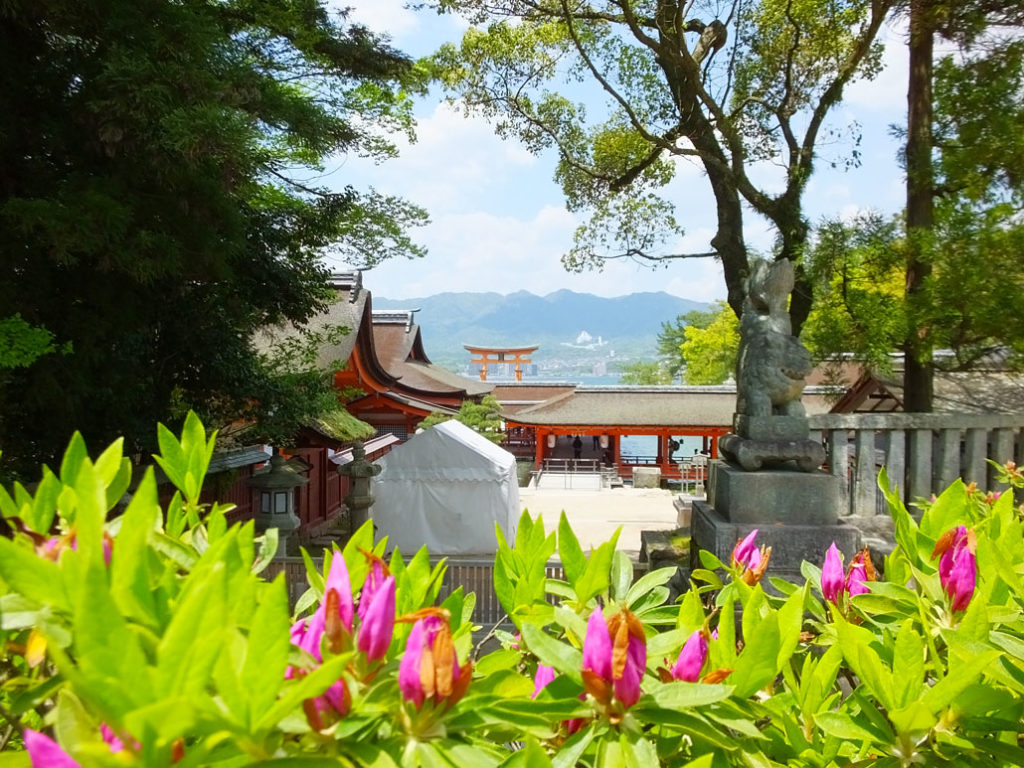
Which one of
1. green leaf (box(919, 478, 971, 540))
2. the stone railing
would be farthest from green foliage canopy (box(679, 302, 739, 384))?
green leaf (box(919, 478, 971, 540))

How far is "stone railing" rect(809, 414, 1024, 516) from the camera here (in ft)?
15.4

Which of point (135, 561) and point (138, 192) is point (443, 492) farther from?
point (135, 561)

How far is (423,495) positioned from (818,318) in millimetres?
7048

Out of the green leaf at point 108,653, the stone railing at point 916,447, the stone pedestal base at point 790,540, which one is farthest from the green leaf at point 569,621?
the stone railing at point 916,447

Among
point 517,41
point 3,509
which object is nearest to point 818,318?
point 517,41

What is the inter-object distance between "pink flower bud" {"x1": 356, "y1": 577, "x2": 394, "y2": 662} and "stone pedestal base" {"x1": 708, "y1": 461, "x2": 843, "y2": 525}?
3691 millimetres

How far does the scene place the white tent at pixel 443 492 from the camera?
11.1 m

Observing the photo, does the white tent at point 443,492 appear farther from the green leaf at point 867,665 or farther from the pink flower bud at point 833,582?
the green leaf at point 867,665

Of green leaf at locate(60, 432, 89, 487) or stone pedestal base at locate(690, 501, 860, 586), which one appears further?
stone pedestal base at locate(690, 501, 860, 586)

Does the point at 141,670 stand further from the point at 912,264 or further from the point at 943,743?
the point at 912,264

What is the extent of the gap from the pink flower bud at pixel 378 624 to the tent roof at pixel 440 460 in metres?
10.4

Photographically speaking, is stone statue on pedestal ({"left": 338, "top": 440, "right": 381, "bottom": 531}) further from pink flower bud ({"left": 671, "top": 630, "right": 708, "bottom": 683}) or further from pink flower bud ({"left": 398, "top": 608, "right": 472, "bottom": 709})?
pink flower bud ({"left": 398, "top": 608, "right": 472, "bottom": 709})

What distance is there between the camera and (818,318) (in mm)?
6266

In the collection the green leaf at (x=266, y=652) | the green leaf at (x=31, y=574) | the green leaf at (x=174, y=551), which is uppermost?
the green leaf at (x=31, y=574)
